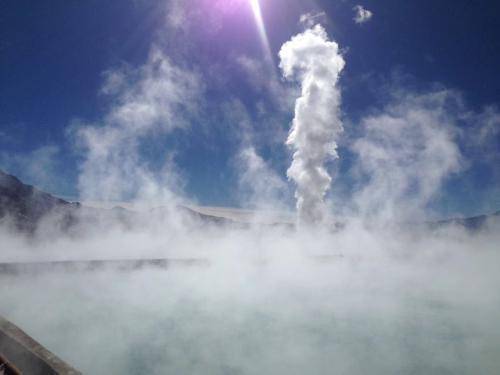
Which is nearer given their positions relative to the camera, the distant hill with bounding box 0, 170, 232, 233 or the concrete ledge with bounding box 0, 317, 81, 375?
the concrete ledge with bounding box 0, 317, 81, 375

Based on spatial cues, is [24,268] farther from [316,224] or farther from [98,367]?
[316,224]

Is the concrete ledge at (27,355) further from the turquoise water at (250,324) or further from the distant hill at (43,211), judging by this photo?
the distant hill at (43,211)

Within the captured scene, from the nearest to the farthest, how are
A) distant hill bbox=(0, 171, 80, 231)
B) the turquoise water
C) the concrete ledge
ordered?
the concrete ledge → the turquoise water → distant hill bbox=(0, 171, 80, 231)

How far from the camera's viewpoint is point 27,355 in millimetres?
5562

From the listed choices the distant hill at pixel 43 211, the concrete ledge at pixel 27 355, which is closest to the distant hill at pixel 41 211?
the distant hill at pixel 43 211

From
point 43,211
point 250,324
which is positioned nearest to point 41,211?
point 43,211

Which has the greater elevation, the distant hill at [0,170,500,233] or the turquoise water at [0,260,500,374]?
the distant hill at [0,170,500,233]

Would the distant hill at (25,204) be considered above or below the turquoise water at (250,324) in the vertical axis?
above

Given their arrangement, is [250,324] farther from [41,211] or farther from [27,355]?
[41,211]

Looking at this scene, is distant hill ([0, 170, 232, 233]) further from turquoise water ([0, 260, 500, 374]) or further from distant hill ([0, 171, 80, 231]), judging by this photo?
turquoise water ([0, 260, 500, 374])

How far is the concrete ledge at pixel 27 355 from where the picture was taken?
489 centimetres

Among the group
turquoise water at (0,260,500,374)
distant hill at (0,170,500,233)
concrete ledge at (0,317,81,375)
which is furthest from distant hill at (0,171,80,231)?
concrete ledge at (0,317,81,375)

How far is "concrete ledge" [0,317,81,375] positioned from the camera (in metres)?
4.89

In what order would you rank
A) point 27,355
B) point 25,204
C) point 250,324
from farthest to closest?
point 25,204
point 250,324
point 27,355
